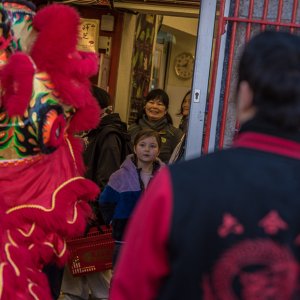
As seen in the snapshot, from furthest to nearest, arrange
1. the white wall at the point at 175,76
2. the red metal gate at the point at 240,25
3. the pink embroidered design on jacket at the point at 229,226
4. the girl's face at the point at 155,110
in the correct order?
the white wall at the point at 175,76, the girl's face at the point at 155,110, the red metal gate at the point at 240,25, the pink embroidered design on jacket at the point at 229,226

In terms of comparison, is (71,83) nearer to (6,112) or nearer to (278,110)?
(6,112)

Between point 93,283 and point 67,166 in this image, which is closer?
point 67,166

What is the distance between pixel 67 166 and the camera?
3490mm

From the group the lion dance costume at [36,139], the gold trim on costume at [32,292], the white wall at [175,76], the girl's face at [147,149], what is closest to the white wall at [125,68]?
the white wall at [175,76]

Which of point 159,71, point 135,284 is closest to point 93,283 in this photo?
point 135,284

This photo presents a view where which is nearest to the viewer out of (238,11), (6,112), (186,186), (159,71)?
(186,186)

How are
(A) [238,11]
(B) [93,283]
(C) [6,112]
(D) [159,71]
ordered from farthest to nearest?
(D) [159,71]
(B) [93,283]
(A) [238,11]
(C) [6,112]

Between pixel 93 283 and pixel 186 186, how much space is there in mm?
3650

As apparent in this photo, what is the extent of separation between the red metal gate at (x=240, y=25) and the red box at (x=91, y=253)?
127 centimetres

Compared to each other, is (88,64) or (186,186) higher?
(88,64)

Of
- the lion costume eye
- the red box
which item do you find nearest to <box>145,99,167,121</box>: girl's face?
the red box

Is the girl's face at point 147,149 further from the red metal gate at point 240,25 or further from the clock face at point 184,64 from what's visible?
the clock face at point 184,64

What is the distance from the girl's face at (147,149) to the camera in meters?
4.72

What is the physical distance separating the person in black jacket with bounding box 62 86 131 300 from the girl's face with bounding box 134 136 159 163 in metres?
0.48
